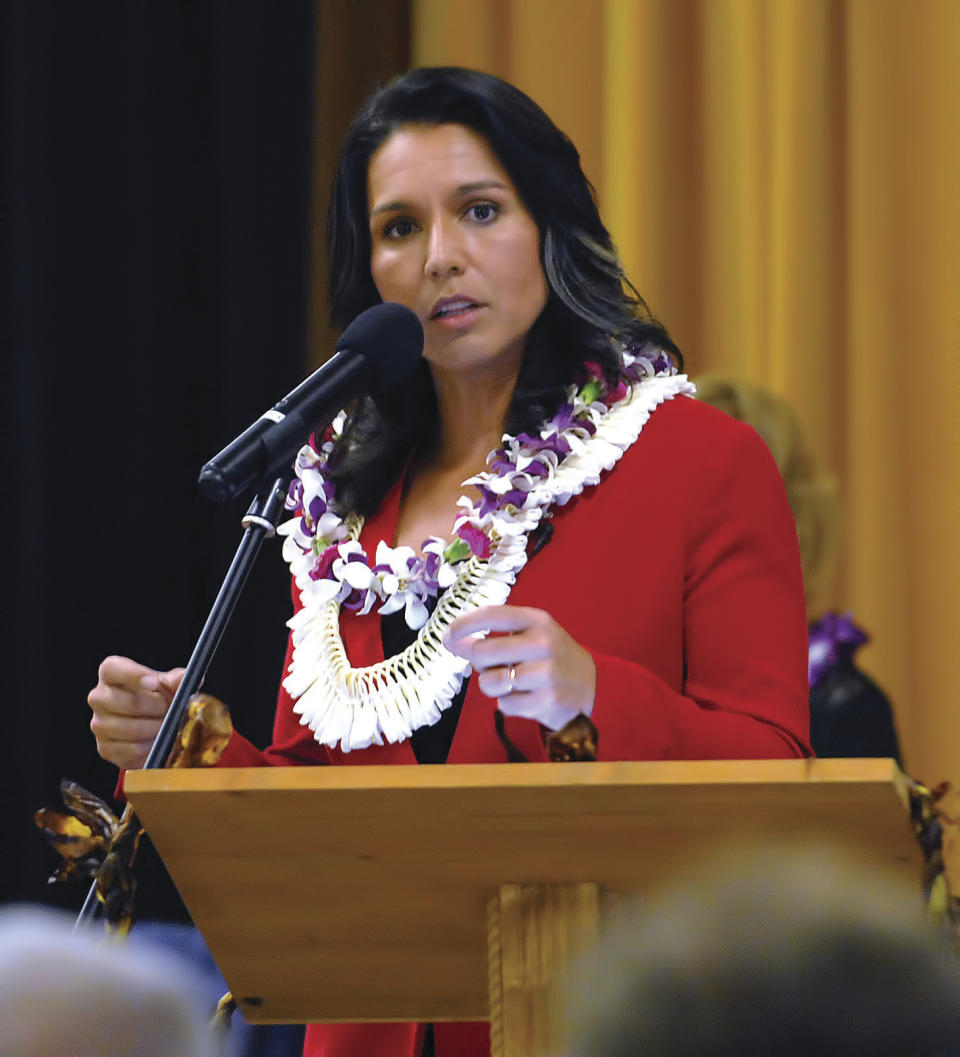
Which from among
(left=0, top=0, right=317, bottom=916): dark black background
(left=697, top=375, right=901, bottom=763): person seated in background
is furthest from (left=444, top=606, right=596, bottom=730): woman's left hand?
(left=0, top=0, right=317, bottom=916): dark black background

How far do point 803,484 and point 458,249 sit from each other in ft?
4.31

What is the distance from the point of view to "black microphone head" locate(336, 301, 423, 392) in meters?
1.37

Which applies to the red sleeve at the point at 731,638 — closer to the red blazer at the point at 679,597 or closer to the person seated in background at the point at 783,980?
the red blazer at the point at 679,597

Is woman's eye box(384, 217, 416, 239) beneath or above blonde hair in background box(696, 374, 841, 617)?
above

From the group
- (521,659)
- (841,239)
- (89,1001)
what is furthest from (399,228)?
(841,239)

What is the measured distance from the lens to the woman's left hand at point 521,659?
112 centimetres

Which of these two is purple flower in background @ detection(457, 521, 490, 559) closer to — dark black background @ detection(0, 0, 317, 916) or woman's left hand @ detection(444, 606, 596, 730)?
woman's left hand @ detection(444, 606, 596, 730)

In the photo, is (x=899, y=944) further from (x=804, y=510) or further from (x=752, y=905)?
(x=804, y=510)

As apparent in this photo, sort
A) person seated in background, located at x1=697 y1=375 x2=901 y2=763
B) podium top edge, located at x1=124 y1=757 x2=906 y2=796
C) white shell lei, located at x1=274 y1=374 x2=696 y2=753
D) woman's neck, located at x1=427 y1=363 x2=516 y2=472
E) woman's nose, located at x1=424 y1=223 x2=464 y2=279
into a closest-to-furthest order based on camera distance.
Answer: podium top edge, located at x1=124 y1=757 x2=906 y2=796 < white shell lei, located at x1=274 y1=374 x2=696 y2=753 < woman's nose, located at x1=424 y1=223 x2=464 y2=279 < woman's neck, located at x1=427 y1=363 x2=516 y2=472 < person seated in background, located at x1=697 y1=375 x2=901 y2=763

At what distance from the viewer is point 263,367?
3.05m

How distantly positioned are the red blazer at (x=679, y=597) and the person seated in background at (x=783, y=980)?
31.0 inches

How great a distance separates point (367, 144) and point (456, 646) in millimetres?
843

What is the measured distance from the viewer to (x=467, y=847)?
109 centimetres

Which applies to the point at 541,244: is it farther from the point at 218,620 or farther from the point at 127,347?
the point at 127,347
